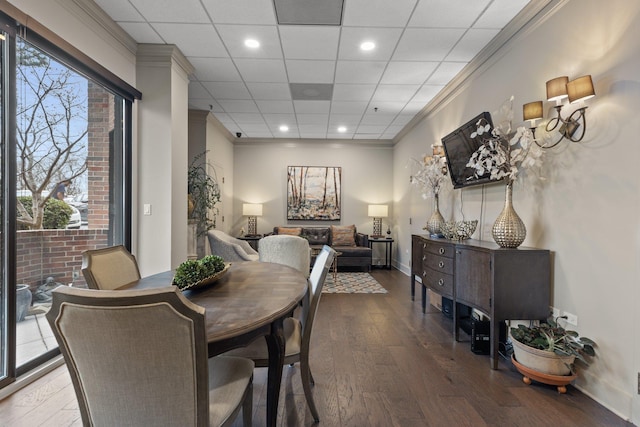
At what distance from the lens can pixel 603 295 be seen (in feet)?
6.18

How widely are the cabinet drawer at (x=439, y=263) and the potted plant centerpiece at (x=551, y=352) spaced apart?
85 centimetres

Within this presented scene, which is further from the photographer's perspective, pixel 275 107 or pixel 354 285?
pixel 354 285

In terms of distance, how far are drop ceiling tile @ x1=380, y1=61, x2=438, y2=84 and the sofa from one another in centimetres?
326

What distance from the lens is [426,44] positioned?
2.96 m

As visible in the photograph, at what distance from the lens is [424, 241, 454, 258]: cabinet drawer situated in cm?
293

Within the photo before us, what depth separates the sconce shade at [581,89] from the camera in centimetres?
187

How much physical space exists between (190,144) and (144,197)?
2.20m

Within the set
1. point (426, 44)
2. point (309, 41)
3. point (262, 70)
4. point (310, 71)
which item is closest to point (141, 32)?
point (262, 70)

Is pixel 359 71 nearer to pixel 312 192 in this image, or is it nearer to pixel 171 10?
pixel 171 10

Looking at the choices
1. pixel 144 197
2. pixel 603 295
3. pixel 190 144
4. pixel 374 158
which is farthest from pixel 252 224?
pixel 603 295

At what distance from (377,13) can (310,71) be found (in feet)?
3.89

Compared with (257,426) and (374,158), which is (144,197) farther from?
(374,158)

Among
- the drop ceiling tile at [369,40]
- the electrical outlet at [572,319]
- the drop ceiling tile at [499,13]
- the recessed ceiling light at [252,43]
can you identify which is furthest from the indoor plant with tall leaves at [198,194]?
the electrical outlet at [572,319]

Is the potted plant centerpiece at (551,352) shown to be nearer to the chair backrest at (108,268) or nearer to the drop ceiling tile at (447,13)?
the drop ceiling tile at (447,13)
